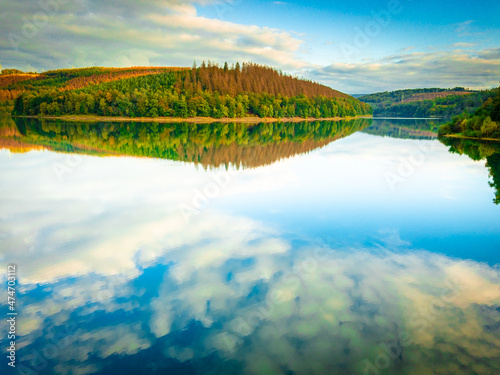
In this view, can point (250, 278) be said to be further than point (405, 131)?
No

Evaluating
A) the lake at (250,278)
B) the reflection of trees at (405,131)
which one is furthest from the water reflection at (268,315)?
the reflection of trees at (405,131)

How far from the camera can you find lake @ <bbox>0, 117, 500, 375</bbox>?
548 centimetres

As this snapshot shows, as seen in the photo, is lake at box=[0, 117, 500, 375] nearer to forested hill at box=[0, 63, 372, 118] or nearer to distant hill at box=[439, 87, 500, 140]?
distant hill at box=[439, 87, 500, 140]

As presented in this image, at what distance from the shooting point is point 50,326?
6117 mm

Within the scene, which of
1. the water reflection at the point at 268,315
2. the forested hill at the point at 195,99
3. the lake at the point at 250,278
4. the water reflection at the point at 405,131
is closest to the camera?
the water reflection at the point at 268,315

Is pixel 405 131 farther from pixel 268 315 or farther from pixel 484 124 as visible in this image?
pixel 268 315

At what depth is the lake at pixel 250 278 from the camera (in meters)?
5.48

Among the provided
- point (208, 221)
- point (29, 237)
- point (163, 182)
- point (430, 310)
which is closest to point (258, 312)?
point (430, 310)

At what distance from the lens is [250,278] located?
7.96m

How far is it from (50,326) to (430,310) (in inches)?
311

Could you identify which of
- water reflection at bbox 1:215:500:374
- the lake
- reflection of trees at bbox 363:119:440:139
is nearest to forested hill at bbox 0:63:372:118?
reflection of trees at bbox 363:119:440:139

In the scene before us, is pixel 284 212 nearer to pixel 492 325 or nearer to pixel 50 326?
pixel 492 325

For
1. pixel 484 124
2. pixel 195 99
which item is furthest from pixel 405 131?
pixel 195 99

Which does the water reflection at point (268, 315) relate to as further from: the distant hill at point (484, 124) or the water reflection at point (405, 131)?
the water reflection at point (405, 131)
